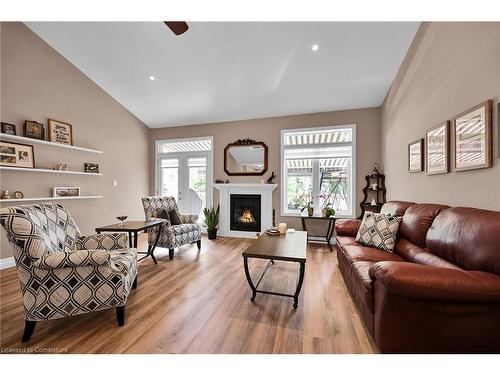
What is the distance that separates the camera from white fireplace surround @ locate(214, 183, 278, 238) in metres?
4.77

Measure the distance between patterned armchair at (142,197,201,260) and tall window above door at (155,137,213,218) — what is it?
1.34 m

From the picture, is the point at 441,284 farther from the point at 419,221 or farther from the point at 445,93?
the point at 445,93

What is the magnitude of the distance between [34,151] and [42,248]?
265 cm

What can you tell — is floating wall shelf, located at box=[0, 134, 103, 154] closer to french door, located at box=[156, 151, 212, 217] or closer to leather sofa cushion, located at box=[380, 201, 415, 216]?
french door, located at box=[156, 151, 212, 217]

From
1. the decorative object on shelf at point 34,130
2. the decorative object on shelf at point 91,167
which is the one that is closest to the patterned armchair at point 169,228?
the decorative object on shelf at point 91,167

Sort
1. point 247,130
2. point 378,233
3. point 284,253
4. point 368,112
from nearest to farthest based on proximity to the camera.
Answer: point 284,253 → point 378,233 → point 368,112 → point 247,130

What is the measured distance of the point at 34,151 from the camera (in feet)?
10.8

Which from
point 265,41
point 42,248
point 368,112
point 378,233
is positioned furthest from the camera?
point 368,112

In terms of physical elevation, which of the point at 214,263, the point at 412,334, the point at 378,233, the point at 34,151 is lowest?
the point at 214,263

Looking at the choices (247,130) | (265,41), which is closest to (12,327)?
(265,41)

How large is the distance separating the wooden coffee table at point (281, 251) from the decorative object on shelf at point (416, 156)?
1661 millimetres

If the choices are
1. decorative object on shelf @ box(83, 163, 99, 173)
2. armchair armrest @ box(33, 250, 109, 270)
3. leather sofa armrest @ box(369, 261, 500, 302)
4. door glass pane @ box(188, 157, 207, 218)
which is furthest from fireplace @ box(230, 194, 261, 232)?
leather sofa armrest @ box(369, 261, 500, 302)

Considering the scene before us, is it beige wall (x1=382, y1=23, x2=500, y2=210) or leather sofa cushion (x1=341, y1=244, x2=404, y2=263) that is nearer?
beige wall (x1=382, y1=23, x2=500, y2=210)
